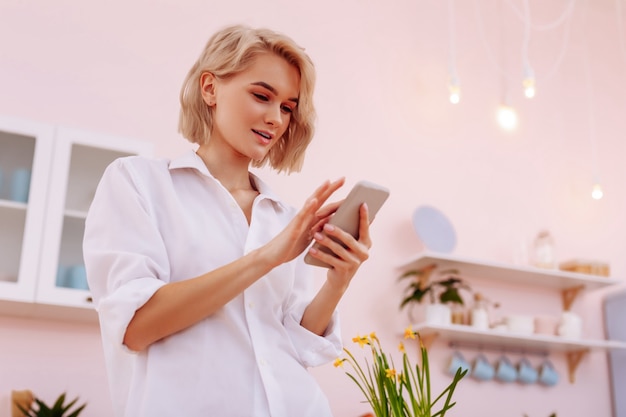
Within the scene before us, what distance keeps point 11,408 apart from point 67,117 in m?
1.20

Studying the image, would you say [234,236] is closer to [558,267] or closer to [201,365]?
[201,365]

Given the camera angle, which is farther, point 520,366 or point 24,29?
point 520,366

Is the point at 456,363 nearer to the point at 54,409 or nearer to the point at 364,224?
the point at 54,409

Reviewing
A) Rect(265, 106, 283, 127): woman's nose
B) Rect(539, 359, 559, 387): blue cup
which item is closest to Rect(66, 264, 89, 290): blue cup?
Rect(265, 106, 283, 127): woman's nose

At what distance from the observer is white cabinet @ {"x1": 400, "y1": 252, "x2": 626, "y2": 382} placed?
143 inches

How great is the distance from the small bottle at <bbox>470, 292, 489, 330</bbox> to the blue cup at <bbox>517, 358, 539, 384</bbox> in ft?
1.10

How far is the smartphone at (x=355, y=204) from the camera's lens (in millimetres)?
1182

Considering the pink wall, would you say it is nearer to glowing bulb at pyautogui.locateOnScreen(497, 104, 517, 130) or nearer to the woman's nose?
glowing bulb at pyautogui.locateOnScreen(497, 104, 517, 130)

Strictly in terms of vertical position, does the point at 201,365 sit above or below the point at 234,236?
below

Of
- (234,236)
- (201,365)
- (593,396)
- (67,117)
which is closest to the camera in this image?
(201,365)

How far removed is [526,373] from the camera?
152 inches

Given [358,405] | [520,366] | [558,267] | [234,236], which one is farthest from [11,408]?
[558,267]

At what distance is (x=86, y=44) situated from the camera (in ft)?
11.3

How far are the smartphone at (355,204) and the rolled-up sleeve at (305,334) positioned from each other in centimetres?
15
